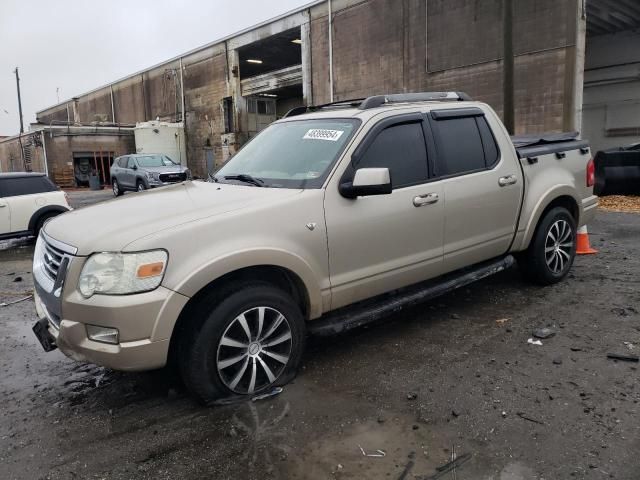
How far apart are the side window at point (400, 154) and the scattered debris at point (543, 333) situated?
158 centimetres

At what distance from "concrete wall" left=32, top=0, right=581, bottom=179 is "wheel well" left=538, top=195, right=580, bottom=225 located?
11306 millimetres

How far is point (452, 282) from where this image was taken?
13.9ft

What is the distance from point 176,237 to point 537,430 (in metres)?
2.32

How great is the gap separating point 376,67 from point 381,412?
19468 millimetres

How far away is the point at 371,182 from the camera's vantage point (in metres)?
3.29

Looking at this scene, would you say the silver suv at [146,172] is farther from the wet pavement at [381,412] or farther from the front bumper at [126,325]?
the front bumper at [126,325]

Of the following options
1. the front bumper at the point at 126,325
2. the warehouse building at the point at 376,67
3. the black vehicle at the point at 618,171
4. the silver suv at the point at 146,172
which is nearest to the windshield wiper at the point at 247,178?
the front bumper at the point at 126,325

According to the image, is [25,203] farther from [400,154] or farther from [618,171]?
[618,171]

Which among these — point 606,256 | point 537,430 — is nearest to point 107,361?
point 537,430

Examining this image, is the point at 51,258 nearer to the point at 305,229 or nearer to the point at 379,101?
the point at 305,229

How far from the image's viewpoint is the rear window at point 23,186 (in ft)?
31.7

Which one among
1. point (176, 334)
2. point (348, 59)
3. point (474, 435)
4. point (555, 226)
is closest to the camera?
point (474, 435)

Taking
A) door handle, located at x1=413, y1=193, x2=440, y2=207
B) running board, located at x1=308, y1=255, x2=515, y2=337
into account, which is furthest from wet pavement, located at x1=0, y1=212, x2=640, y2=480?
door handle, located at x1=413, y1=193, x2=440, y2=207

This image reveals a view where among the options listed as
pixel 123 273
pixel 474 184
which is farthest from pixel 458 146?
pixel 123 273
